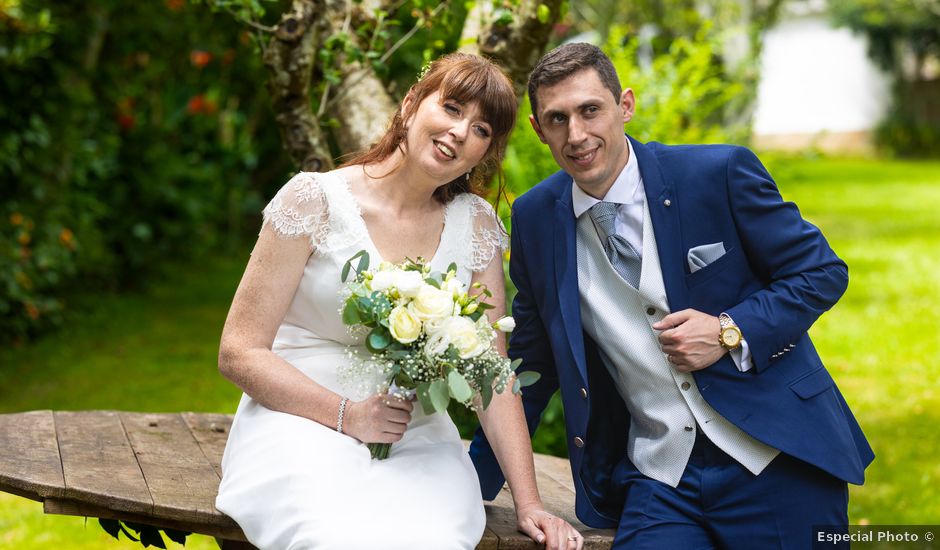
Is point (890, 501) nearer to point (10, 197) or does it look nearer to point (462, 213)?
point (462, 213)

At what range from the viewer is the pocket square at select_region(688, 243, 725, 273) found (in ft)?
10.1

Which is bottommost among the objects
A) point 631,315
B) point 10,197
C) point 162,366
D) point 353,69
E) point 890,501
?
point 162,366

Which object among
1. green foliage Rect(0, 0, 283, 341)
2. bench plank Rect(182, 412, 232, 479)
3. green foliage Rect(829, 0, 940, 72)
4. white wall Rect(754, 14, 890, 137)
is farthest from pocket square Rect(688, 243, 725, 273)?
white wall Rect(754, 14, 890, 137)

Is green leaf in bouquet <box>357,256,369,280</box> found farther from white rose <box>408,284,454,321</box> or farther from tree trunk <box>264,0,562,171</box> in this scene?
tree trunk <box>264,0,562,171</box>

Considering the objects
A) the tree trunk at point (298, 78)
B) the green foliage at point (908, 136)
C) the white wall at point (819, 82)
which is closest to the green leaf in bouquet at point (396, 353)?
the tree trunk at point (298, 78)

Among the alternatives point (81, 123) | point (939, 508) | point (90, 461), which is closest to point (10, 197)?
point (81, 123)

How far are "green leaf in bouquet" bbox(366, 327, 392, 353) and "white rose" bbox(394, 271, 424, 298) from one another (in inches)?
4.4

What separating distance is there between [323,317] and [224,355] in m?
0.32

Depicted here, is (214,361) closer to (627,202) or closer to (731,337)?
(627,202)

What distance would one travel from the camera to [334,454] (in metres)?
2.93

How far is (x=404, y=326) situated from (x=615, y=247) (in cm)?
78

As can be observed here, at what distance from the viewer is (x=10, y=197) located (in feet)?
25.4

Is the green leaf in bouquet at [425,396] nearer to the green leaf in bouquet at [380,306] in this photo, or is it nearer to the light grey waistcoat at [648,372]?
the green leaf in bouquet at [380,306]

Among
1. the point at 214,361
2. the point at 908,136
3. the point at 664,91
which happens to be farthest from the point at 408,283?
the point at 908,136
